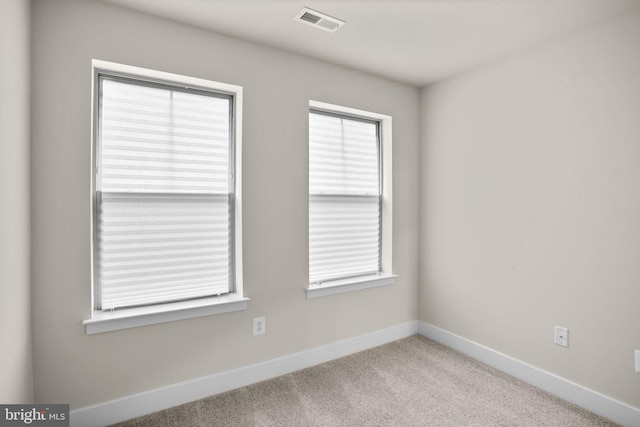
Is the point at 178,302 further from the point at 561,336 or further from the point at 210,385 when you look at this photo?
the point at 561,336

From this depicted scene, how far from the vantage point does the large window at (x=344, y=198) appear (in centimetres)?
289

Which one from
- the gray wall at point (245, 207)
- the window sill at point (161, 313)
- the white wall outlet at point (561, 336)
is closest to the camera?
the gray wall at point (245, 207)

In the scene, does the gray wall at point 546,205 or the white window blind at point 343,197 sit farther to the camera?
the white window blind at point 343,197

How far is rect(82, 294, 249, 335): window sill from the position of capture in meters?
1.94

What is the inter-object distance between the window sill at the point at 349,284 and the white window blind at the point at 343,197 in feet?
0.24

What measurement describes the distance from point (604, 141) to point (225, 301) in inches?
106

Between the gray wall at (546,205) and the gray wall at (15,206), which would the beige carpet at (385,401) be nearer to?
the gray wall at (546,205)

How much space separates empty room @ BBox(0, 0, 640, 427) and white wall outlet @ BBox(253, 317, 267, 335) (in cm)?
3

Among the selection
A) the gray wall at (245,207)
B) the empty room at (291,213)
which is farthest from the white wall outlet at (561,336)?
the gray wall at (245,207)

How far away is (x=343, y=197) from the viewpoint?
9.94 feet

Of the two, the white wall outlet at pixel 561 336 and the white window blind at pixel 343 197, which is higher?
the white window blind at pixel 343 197

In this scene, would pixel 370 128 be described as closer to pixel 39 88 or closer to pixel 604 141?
pixel 604 141

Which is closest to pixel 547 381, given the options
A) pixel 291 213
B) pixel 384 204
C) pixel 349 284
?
pixel 349 284

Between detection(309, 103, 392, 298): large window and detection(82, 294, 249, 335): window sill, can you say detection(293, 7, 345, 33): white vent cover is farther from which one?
detection(82, 294, 249, 335): window sill
